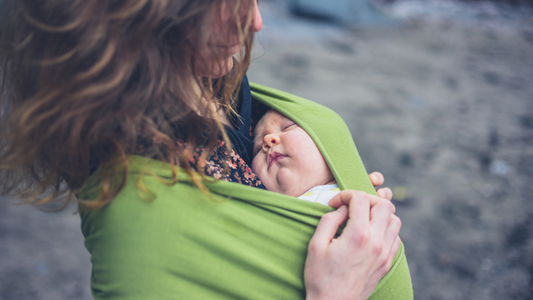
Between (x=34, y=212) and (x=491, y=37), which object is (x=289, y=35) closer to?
(x=491, y=37)

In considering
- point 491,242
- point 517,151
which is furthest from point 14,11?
point 517,151

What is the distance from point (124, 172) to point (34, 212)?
194 centimetres

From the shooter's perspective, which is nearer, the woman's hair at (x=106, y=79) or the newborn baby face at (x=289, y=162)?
the woman's hair at (x=106, y=79)

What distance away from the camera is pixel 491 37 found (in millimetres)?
6492

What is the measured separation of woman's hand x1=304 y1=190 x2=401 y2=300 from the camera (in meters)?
0.71

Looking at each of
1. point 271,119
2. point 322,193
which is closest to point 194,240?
point 322,193

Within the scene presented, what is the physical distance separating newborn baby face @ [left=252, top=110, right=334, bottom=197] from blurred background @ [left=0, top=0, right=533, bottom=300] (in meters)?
0.30

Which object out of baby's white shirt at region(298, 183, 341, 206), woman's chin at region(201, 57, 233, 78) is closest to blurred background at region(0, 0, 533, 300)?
woman's chin at region(201, 57, 233, 78)

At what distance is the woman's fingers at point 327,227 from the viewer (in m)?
0.73

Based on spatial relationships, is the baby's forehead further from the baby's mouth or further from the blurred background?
the blurred background

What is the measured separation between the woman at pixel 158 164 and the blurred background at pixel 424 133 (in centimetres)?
37

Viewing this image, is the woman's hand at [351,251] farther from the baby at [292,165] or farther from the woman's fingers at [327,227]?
the baby at [292,165]

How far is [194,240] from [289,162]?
18.7 inches

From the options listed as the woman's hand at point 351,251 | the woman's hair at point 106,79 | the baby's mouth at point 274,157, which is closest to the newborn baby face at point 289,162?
the baby's mouth at point 274,157
